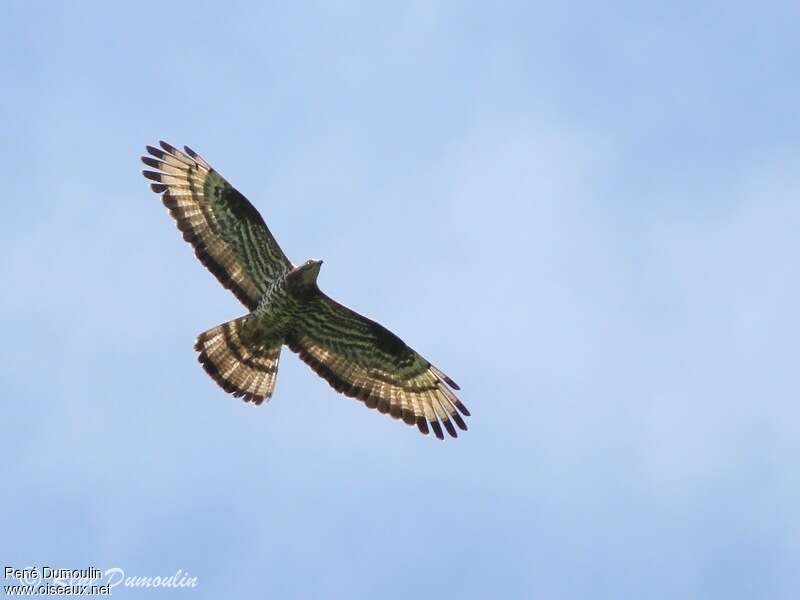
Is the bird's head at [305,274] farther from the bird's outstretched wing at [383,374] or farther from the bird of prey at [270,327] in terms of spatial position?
the bird's outstretched wing at [383,374]

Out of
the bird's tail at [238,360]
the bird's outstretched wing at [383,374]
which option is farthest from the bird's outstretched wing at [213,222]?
the bird's outstretched wing at [383,374]

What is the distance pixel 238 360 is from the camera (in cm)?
1492

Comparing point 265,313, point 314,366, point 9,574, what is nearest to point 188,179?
point 265,313

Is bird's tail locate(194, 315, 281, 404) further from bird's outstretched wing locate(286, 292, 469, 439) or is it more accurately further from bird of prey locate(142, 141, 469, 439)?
bird's outstretched wing locate(286, 292, 469, 439)

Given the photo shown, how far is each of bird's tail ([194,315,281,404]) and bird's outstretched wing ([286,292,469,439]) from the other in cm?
49

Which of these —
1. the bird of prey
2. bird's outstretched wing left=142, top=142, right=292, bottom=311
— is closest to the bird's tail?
the bird of prey

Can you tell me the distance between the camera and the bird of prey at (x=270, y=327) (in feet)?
47.6

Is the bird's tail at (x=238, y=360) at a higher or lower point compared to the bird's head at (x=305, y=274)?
lower

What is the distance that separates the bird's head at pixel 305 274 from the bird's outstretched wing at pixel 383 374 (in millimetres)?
920

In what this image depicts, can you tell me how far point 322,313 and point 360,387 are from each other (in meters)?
1.17

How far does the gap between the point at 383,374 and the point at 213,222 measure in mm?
2850

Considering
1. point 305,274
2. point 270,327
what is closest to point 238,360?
point 270,327

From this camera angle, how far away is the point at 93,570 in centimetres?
1314

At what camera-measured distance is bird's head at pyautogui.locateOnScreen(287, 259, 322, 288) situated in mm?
14148
